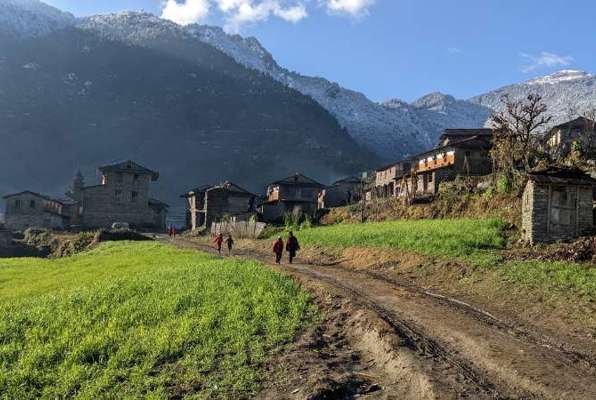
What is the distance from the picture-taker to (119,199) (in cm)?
8031

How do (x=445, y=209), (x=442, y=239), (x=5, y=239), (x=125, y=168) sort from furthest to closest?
1. (x=125, y=168)
2. (x=5, y=239)
3. (x=445, y=209)
4. (x=442, y=239)

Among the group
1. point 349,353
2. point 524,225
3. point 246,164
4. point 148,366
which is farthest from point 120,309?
point 246,164

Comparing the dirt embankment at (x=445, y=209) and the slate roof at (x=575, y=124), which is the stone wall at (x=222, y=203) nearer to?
the dirt embankment at (x=445, y=209)

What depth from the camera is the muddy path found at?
1062 centimetres

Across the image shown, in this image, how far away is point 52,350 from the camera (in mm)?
15258

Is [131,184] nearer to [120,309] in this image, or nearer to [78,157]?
[120,309]

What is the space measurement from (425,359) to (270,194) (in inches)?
2925

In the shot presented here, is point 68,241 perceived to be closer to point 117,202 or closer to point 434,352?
point 117,202

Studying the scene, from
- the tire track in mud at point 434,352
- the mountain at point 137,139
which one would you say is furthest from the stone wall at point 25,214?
the tire track in mud at point 434,352

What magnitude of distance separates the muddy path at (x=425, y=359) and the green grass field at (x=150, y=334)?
1069mm

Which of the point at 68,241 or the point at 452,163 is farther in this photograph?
the point at 452,163

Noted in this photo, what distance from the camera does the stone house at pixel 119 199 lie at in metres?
79.2

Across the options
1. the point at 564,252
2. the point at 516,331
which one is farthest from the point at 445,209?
the point at 516,331

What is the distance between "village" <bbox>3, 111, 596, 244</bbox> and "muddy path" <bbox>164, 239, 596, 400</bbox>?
27.4 m
